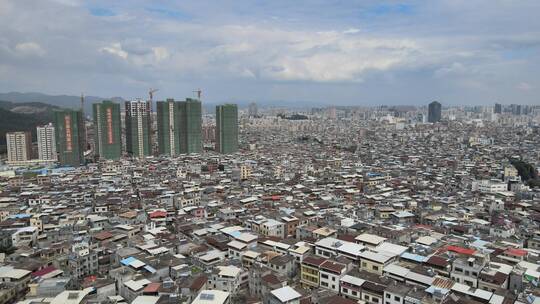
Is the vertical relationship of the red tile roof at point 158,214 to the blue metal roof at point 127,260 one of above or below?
below

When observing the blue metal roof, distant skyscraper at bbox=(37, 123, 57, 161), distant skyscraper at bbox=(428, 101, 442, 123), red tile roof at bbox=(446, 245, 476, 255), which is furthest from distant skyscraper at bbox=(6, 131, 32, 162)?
distant skyscraper at bbox=(428, 101, 442, 123)

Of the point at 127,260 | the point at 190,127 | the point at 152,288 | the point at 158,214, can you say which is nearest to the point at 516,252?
the point at 152,288

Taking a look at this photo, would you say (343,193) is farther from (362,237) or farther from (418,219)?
(362,237)

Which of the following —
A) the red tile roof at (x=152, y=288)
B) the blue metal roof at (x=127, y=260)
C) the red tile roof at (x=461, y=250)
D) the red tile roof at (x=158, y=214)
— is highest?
the red tile roof at (x=461, y=250)

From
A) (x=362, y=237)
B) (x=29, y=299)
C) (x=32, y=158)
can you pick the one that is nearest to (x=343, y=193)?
(x=362, y=237)

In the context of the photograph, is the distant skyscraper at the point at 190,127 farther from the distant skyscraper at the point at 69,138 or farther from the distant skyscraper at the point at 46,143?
the distant skyscraper at the point at 46,143

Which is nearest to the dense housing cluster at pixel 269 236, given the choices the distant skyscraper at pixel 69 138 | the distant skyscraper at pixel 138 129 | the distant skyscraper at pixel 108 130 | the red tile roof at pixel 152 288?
the red tile roof at pixel 152 288

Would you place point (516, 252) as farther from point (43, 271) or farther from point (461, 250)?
point (43, 271)
